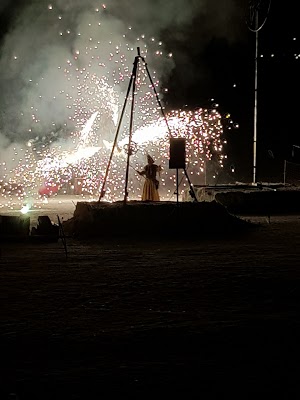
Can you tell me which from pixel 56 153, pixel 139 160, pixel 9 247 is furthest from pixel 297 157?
pixel 9 247

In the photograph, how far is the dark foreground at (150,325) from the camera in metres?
5.18

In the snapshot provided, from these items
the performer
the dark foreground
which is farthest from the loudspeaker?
the dark foreground

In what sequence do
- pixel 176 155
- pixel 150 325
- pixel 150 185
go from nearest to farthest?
pixel 150 325 → pixel 176 155 → pixel 150 185

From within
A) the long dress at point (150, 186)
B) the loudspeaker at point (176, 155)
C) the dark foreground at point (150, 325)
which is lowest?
the dark foreground at point (150, 325)

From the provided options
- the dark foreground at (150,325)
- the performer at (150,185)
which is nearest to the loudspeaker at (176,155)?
the performer at (150,185)

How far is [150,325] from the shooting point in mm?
6945

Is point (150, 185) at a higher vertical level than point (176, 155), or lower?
lower

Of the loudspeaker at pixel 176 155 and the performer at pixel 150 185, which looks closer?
the loudspeaker at pixel 176 155

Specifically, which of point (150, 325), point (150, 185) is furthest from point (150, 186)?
point (150, 325)

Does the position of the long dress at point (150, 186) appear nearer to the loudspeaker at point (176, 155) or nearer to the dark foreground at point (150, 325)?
the loudspeaker at point (176, 155)

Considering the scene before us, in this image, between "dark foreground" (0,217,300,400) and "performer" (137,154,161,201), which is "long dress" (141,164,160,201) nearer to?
"performer" (137,154,161,201)

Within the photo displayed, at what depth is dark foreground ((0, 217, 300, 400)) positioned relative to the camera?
5184 mm

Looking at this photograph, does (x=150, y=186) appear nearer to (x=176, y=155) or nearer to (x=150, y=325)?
(x=176, y=155)

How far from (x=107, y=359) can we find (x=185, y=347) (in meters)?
0.75
